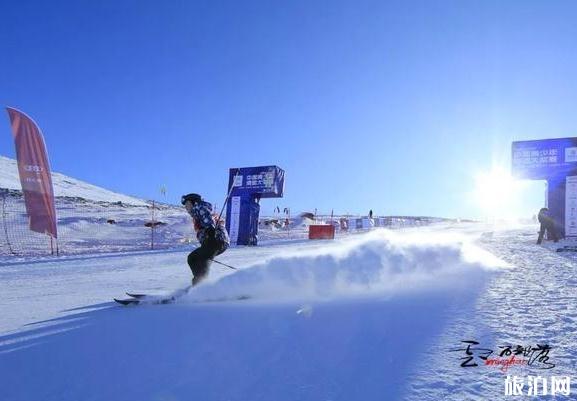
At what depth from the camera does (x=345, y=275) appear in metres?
6.61

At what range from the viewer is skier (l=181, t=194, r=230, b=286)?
21.8 feet

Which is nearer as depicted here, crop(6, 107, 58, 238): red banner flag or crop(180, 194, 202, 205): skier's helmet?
crop(180, 194, 202, 205): skier's helmet

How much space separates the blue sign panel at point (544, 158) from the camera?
23.3 metres

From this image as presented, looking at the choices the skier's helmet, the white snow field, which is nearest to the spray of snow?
Result: the white snow field

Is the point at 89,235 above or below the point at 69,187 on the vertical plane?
below

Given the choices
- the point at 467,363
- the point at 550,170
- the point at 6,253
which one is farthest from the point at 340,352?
the point at 550,170

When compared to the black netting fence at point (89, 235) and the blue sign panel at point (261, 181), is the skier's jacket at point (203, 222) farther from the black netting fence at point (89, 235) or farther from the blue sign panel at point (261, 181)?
the blue sign panel at point (261, 181)

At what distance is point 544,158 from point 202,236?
24117 mm

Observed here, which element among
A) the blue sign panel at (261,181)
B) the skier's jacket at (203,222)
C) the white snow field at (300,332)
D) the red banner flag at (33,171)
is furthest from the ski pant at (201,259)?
the blue sign panel at (261,181)

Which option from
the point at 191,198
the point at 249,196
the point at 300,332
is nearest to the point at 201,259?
the point at 191,198

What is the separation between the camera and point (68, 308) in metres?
5.78

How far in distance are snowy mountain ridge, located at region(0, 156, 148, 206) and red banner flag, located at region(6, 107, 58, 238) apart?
58290 millimetres

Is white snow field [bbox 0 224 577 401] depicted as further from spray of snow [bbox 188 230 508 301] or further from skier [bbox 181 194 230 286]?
skier [bbox 181 194 230 286]

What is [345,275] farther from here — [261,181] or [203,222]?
[261,181]
